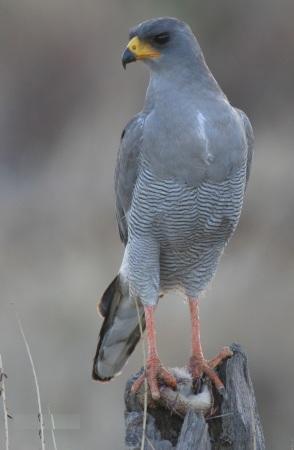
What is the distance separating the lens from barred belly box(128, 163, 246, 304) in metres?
5.88

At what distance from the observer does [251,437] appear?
504cm

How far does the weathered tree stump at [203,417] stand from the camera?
16.1 feet

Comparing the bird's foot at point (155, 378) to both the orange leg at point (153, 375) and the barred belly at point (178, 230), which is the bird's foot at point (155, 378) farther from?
the barred belly at point (178, 230)

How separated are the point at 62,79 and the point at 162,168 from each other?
28.1 ft

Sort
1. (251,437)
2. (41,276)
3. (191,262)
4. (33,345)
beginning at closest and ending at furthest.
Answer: (251,437) < (191,262) < (33,345) < (41,276)

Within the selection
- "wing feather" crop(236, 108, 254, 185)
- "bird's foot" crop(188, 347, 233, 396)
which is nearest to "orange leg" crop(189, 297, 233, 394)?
"bird's foot" crop(188, 347, 233, 396)

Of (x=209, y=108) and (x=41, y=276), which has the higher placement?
(x=209, y=108)

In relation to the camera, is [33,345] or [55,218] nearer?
[33,345]

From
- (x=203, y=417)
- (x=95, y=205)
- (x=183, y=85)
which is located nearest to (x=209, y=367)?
(x=203, y=417)

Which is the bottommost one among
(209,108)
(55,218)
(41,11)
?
(55,218)

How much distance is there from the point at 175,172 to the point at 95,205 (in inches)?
227

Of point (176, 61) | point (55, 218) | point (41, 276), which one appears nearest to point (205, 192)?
point (176, 61)

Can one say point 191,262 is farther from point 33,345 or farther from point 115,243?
point 115,243

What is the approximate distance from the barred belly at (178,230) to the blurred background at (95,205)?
206cm
